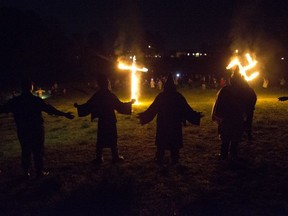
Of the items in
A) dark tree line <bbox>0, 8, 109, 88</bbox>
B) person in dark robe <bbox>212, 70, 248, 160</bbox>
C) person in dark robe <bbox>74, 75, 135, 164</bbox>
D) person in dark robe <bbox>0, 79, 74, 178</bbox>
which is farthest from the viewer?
dark tree line <bbox>0, 8, 109, 88</bbox>

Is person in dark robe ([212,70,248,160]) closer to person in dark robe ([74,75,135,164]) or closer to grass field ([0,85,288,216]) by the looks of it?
grass field ([0,85,288,216])

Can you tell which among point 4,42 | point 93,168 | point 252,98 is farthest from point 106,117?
point 4,42

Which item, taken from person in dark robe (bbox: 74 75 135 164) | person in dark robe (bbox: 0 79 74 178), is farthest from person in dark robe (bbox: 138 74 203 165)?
person in dark robe (bbox: 0 79 74 178)

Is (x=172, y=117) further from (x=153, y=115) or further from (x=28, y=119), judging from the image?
(x=28, y=119)

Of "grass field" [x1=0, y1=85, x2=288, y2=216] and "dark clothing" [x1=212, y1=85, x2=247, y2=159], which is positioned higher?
"dark clothing" [x1=212, y1=85, x2=247, y2=159]

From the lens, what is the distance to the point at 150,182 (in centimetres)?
800

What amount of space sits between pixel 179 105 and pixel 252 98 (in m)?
2.75

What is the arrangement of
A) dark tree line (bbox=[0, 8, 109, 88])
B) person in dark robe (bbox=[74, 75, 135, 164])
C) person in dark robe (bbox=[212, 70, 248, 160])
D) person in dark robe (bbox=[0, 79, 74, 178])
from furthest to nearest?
dark tree line (bbox=[0, 8, 109, 88]), person in dark robe (bbox=[212, 70, 248, 160]), person in dark robe (bbox=[74, 75, 135, 164]), person in dark robe (bbox=[0, 79, 74, 178])

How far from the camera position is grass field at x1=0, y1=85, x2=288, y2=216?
6.69 metres

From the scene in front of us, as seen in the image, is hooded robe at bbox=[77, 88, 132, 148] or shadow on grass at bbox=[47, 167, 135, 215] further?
hooded robe at bbox=[77, 88, 132, 148]

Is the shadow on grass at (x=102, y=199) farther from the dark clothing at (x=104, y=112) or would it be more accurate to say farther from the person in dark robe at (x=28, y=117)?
the person in dark robe at (x=28, y=117)

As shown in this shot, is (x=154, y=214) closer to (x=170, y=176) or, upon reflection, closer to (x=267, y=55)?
(x=170, y=176)

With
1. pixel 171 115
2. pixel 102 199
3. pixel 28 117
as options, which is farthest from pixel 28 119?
pixel 171 115

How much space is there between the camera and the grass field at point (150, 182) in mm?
6688
